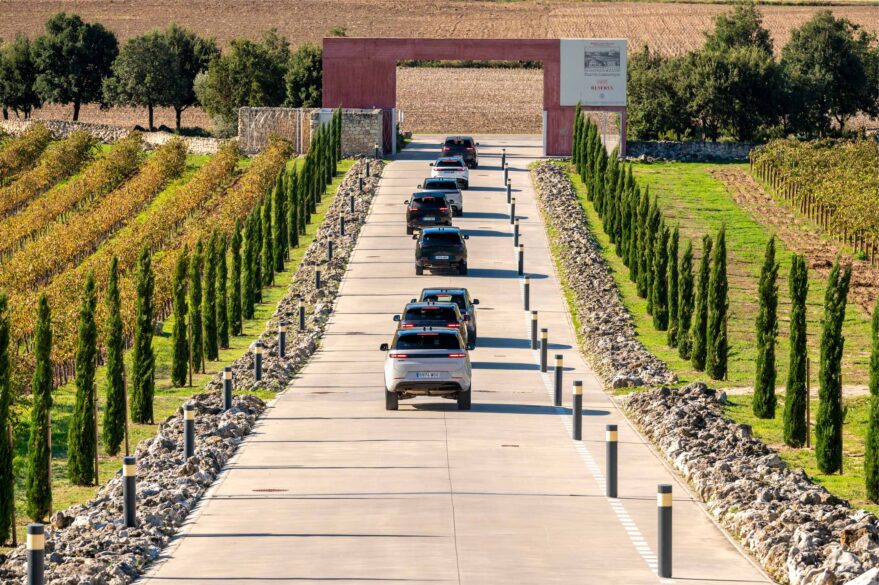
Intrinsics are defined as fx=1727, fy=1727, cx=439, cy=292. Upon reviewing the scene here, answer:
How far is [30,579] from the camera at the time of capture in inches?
656

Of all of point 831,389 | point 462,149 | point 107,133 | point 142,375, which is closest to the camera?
point 831,389

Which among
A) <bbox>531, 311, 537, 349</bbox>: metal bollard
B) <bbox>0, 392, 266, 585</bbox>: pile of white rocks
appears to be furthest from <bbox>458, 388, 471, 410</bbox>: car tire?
<bbox>531, 311, 537, 349</bbox>: metal bollard

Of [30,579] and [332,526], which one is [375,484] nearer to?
[332,526]

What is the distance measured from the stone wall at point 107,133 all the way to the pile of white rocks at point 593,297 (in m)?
25.3

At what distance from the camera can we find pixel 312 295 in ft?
156

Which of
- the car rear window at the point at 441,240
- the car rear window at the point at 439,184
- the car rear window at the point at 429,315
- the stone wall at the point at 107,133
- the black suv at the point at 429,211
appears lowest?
→ the car rear window at the point at 429,315

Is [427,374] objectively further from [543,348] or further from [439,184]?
[439,184]

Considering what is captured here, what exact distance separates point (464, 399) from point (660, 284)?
17890 millimetres

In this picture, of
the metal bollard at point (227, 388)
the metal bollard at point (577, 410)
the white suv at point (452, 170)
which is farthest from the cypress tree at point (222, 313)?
the white suv at point (452, 170)

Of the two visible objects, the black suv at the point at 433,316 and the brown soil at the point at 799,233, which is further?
the brown soil at the point at 799,233

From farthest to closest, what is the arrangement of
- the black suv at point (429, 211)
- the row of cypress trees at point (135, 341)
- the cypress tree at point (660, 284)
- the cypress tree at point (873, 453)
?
the black suv at point (429, 211) → the cypress tree at point (660, 284) → the row of cypress trees at point (135, 341) → the cypress tree at point (873, 453)

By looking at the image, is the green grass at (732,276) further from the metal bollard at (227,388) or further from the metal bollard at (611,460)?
the metal bollard at (611,460)

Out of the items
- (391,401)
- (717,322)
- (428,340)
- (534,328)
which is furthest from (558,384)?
(717,322)

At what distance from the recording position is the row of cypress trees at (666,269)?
127 ft
